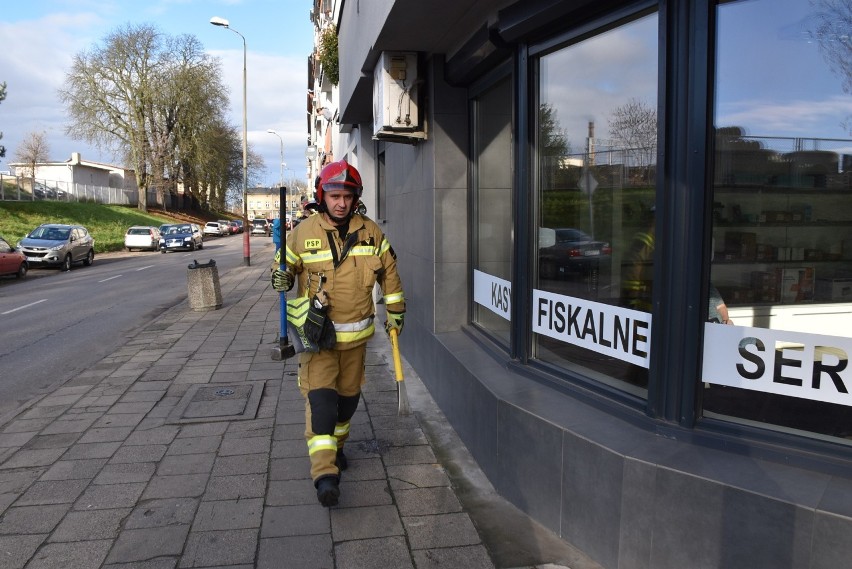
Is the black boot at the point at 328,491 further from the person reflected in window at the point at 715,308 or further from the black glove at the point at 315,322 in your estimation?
the person reflected in window at the point at 715,308

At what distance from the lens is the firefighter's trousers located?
13.6 ft

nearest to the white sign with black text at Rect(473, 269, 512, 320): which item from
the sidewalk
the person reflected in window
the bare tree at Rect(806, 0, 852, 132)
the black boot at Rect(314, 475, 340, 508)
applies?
the sidewalk

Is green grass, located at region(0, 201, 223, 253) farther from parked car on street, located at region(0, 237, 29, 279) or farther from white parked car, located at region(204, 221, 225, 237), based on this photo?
parked car on street, located at region(0, 237, 29, 279)

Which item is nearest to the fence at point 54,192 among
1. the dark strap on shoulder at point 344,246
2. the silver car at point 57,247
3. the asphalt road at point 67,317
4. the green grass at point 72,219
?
the green grass at point 72,219

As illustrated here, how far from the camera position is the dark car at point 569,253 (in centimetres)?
415

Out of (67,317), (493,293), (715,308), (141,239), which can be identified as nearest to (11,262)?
(67,317)

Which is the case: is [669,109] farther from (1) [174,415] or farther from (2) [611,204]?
(1) [174,415]

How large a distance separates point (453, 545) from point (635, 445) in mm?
1114

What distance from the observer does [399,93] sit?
6512mm

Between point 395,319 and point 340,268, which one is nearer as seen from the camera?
point 340,268

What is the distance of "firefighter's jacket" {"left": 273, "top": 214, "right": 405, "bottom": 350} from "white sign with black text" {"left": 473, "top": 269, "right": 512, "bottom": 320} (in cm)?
117

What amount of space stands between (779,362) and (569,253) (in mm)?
1621

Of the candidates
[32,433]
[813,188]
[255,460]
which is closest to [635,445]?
[813,188]

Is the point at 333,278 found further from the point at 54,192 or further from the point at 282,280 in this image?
the point at 54,192
